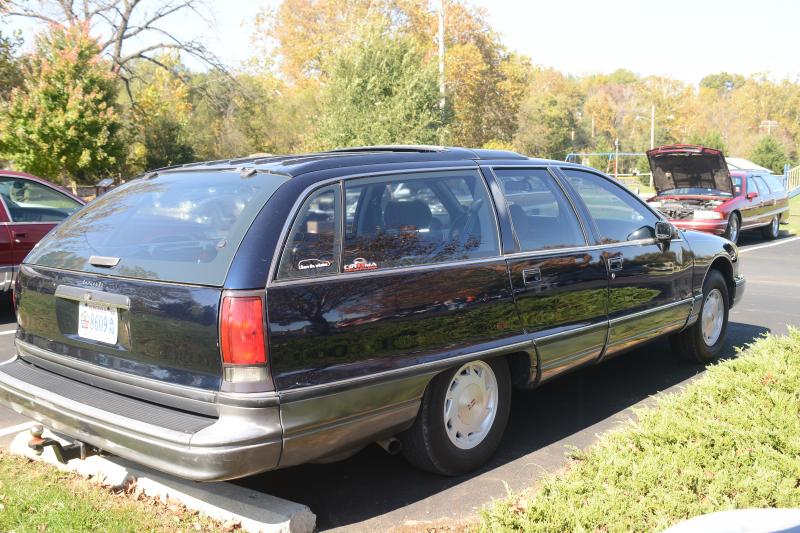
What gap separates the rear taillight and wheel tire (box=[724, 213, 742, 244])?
47.6ft

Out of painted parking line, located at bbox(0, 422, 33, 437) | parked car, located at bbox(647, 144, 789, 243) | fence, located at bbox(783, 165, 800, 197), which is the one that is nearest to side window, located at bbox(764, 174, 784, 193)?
parked car, located at bbox(647, 144, 789, 243)

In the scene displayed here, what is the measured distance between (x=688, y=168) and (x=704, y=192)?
31.5 inches

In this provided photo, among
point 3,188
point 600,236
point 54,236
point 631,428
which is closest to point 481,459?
point 631,428

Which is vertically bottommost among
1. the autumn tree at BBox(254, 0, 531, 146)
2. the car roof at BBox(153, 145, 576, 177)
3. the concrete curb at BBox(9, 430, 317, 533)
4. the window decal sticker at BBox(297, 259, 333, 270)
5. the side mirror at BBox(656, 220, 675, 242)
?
the concrete curb at BBox(9, 430, 317, 533)

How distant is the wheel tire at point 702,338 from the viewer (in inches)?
242

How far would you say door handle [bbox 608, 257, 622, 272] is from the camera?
4.93 m

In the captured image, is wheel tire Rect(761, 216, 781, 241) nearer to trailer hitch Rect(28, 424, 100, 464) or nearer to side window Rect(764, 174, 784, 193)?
side window Rect(764, 174, 784, 193)

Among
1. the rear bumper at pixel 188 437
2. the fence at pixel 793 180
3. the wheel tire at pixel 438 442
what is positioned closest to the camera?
the rear bumper at pixel 188 437

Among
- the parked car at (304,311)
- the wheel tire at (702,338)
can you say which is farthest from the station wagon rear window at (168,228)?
the wheel tire at (702,338)

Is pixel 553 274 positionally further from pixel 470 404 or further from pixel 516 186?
pixel 470 404

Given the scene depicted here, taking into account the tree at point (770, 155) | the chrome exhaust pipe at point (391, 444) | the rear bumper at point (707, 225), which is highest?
the tree at point (770, 155)

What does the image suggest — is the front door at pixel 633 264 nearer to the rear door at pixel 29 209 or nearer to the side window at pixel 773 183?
the rear door at pixel 29 209

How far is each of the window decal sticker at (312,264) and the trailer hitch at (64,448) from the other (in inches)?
53.8

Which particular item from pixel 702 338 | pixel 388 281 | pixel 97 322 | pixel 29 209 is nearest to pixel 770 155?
pixel 702 338
